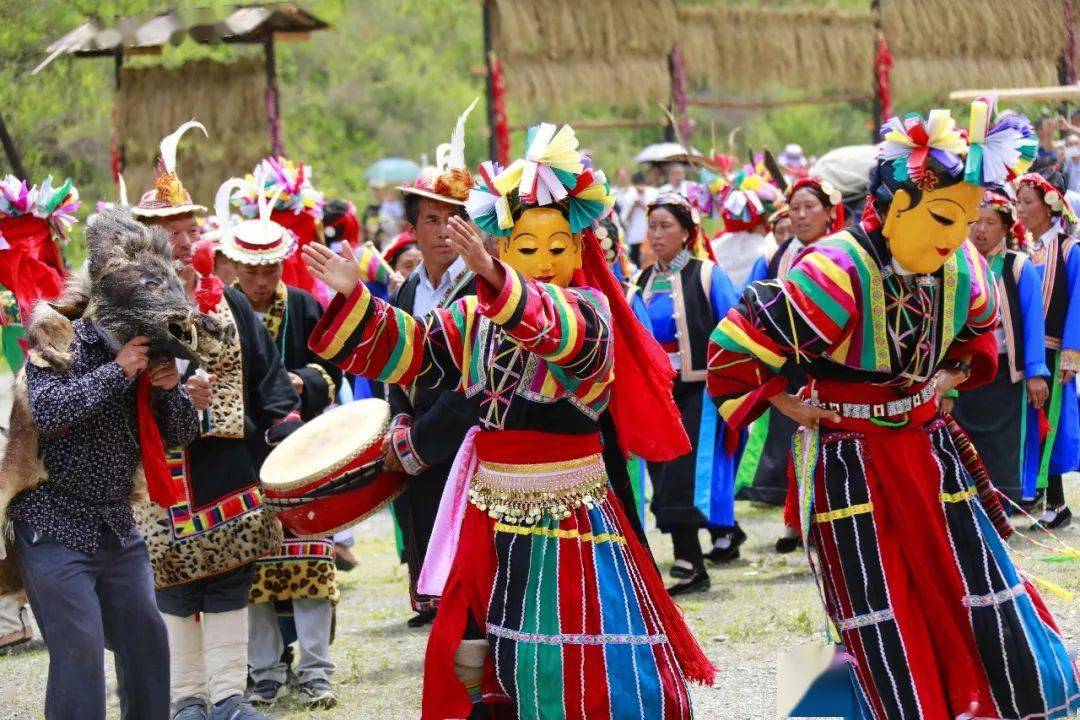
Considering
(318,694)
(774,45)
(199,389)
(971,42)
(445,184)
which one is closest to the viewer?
(199,389)

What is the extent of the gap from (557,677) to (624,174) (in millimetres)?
16006

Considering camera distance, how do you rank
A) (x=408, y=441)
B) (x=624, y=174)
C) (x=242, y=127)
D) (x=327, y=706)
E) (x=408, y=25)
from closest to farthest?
(x=408, y=441)
(x=327, y=706)
(x=242, y=127)
(x=624, y=174)
(x=408, y=25)

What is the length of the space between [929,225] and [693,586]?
3776 millimetres

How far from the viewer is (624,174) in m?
20.1

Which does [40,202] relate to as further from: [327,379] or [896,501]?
[896,501]

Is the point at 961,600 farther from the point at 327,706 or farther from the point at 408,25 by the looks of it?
the point at 408,25

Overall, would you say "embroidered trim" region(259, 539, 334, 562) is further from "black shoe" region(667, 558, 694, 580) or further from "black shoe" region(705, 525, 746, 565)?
"black shoe" region(705, 525, 746, 565)

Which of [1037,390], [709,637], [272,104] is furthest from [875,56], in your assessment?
[709,637]

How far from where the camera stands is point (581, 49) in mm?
15742

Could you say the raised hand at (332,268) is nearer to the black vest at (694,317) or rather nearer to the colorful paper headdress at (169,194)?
the colorful paper headdress at (169,194)

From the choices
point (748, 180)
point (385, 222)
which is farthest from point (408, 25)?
point (748, 180)

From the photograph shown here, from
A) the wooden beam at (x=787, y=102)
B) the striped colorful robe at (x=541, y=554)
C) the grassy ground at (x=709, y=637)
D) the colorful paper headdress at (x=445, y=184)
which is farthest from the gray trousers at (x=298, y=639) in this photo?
the wooden beam at (x=787, y=102)

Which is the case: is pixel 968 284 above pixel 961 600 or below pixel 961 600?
above

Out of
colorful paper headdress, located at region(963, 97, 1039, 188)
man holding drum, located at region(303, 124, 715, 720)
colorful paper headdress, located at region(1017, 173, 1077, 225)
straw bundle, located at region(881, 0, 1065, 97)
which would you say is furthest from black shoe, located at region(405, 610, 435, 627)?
straw bundle, located at region(881, 0, 1065, 97)
